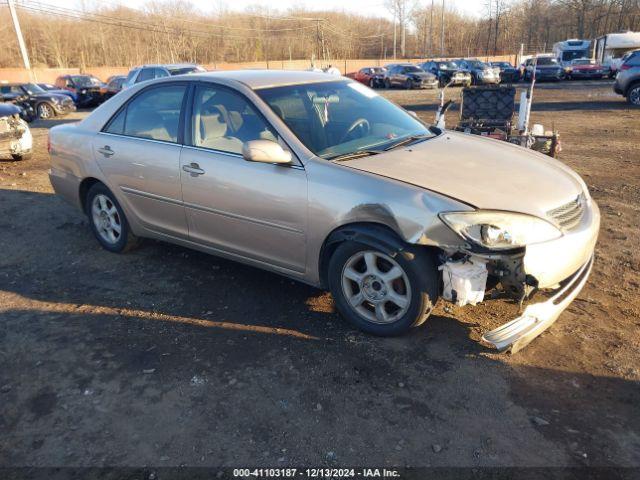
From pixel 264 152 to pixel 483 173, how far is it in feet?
4.80

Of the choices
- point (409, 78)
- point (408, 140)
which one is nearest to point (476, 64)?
point (409, 78)

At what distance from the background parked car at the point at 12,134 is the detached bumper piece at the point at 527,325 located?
32.0 ft

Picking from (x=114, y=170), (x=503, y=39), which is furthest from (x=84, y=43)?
(x=114, y=170)

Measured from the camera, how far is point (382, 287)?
10.8 ft

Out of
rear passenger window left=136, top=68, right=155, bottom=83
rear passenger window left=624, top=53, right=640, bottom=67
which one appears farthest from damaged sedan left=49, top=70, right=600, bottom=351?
rear passenger window left=624, top=53, right=640, bottom=67

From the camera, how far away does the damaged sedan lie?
2.98 metres

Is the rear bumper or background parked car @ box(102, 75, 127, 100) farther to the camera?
background parked car @ box(102, 75, 127, 100)

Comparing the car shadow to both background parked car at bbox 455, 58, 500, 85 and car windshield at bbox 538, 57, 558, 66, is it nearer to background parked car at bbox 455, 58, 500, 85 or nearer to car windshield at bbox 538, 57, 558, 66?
background parked car at bbox 455, 58, 500, 85

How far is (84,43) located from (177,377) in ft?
220

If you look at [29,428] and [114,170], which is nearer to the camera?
[29,428]

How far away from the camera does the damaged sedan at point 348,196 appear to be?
2.98 metres

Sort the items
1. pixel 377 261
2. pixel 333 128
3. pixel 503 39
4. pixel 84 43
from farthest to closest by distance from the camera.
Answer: pixel 503 39, pixel 84 43, pixel 333 128, pixel 377 261

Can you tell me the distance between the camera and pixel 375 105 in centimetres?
439

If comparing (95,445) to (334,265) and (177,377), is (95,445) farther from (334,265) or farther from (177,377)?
(334,265)
